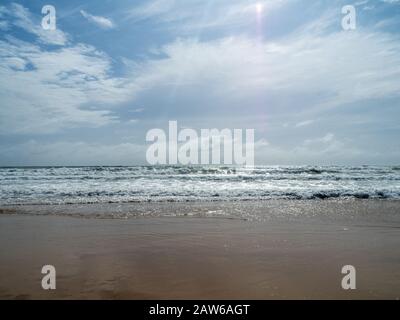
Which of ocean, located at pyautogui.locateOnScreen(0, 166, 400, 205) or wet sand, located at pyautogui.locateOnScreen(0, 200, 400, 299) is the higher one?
ocean, located at pyautogui.locateOnScreen(0, 166, 400, 205)

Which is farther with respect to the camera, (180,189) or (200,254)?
(180,189)

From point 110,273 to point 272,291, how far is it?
2104mm

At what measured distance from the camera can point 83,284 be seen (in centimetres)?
396

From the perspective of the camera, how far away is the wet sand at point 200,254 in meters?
3.80

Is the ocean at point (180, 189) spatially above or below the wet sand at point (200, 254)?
above

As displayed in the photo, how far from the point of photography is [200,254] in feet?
17.4

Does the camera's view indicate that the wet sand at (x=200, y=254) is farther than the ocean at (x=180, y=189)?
No

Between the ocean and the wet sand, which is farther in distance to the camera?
the ocean

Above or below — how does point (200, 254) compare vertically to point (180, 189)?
below

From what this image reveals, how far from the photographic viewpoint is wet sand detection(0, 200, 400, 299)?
150 inches

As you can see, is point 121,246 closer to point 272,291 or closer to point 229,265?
point 229,265

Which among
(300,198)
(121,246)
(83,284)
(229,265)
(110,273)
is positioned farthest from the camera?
(300,198)
